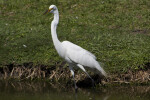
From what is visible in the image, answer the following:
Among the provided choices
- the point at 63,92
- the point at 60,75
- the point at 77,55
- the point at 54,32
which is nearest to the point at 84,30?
the point at 60,75

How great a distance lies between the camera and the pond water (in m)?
6.32

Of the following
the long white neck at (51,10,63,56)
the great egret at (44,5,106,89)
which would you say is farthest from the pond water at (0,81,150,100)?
the long white neck at (51,10,63,56)

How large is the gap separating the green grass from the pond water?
55 centimetres

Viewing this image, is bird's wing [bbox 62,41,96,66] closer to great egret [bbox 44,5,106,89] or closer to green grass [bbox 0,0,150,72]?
great egret [bbox 44,5,106,89]

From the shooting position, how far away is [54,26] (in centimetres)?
645

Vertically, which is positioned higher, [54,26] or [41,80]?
[54,26]

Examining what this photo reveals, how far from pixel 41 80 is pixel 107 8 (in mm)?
4447

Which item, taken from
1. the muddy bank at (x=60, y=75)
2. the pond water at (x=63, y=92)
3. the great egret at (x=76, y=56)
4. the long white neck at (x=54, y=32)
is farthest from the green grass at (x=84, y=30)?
the long white neck at (x=54, y=32)

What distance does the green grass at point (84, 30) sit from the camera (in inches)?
297

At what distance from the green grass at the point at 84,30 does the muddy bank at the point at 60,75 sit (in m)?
0.13

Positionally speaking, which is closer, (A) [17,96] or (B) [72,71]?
(A) [17,96]

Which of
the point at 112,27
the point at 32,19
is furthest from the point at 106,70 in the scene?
the point at 32,19

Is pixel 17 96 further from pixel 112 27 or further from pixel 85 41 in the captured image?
pixel 112 27

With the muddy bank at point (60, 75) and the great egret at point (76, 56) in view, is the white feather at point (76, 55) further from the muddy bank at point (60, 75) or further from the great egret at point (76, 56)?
the muddy bank at point (60, 75)
